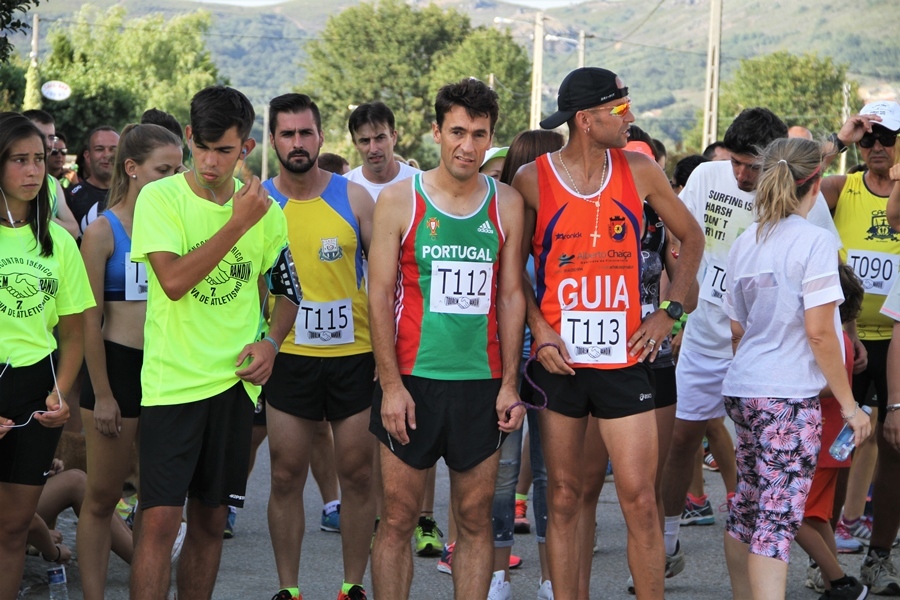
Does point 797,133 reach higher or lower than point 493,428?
higher

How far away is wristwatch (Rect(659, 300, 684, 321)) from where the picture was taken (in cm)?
501

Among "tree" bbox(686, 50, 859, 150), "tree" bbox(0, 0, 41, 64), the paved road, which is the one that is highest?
"tree" bbox(686, 50, 859, 150)

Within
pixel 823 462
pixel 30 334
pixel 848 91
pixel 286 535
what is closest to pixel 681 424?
→ pixel 823 462

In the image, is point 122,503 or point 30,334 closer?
point 30,334

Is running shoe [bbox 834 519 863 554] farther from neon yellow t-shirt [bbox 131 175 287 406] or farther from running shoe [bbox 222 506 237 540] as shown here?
neon yellow t-shirt [bbox 131 175 287 406]

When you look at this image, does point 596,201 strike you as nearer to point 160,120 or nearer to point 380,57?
point 160,120

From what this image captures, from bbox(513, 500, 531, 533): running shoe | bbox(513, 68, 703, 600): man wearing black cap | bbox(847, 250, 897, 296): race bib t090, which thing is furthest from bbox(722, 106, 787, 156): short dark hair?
bbox(513, 500, 531, 533): running shoe

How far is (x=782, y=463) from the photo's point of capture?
4902mm

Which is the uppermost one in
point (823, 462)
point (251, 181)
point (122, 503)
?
point (251, 181)

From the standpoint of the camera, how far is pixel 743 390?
5.01m

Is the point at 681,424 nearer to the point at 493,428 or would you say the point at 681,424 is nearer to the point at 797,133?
the point at 493,428

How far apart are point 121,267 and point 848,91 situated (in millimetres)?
71985

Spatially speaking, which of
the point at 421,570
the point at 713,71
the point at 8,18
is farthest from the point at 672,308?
the point at 713,71

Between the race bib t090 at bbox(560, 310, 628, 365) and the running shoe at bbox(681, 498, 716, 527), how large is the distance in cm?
302
